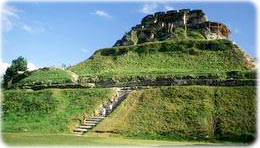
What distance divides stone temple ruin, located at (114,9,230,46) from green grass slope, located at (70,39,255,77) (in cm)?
1315

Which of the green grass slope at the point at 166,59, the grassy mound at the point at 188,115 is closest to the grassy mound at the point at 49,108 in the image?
the grassy mound at the point at 188,115

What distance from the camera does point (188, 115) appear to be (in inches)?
1249

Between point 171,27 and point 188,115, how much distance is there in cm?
4366

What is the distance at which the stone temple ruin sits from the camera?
71.1 meters

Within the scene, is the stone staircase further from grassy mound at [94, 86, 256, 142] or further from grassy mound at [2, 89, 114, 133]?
grassy mound at [94, 86, 256, 142]

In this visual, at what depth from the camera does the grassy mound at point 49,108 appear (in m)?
33.1

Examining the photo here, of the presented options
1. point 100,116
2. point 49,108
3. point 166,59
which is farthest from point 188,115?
point 166,59

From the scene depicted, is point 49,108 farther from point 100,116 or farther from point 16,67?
point 16,67

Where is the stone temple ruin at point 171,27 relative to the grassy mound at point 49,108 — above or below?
above

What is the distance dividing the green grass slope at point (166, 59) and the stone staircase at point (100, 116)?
7.61m

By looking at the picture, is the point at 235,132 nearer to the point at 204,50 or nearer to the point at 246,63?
the point at 246,63

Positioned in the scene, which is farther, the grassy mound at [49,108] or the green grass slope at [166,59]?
the green grass slope at [166,59]

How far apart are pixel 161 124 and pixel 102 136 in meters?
4.14

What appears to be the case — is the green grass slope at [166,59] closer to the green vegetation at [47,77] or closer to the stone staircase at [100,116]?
the green vegetation at [47,77]
